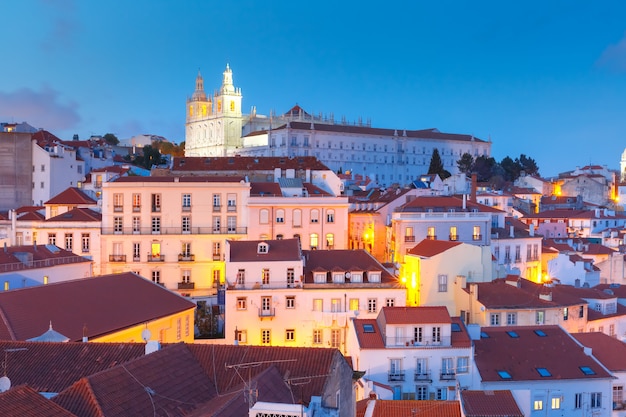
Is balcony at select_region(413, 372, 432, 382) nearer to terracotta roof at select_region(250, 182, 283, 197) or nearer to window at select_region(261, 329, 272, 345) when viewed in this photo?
window at select_region(261, 329, 272, 345)

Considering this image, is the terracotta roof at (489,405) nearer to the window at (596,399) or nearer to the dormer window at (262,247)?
the window at (596,399)

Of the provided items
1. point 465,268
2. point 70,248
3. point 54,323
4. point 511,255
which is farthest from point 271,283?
point 511,255

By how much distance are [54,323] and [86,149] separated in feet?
208

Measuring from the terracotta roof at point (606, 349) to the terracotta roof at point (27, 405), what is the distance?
26570 mm

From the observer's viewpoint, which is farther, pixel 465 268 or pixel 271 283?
pixel 465 268

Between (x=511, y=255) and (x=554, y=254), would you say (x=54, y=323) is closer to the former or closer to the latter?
(x=511, y=255)

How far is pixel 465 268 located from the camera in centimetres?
4259

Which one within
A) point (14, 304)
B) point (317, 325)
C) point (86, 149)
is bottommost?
point (317, 325)

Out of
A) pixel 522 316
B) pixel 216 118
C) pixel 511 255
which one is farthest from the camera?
pixel 216 118

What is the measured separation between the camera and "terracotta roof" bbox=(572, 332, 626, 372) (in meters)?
32.9

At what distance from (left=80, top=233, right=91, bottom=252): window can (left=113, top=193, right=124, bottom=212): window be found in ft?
9.20

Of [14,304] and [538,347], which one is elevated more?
[14,304]

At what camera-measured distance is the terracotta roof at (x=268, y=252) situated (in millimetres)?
40031

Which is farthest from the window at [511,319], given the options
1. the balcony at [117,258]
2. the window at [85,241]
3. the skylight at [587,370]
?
the window at [85,241]
